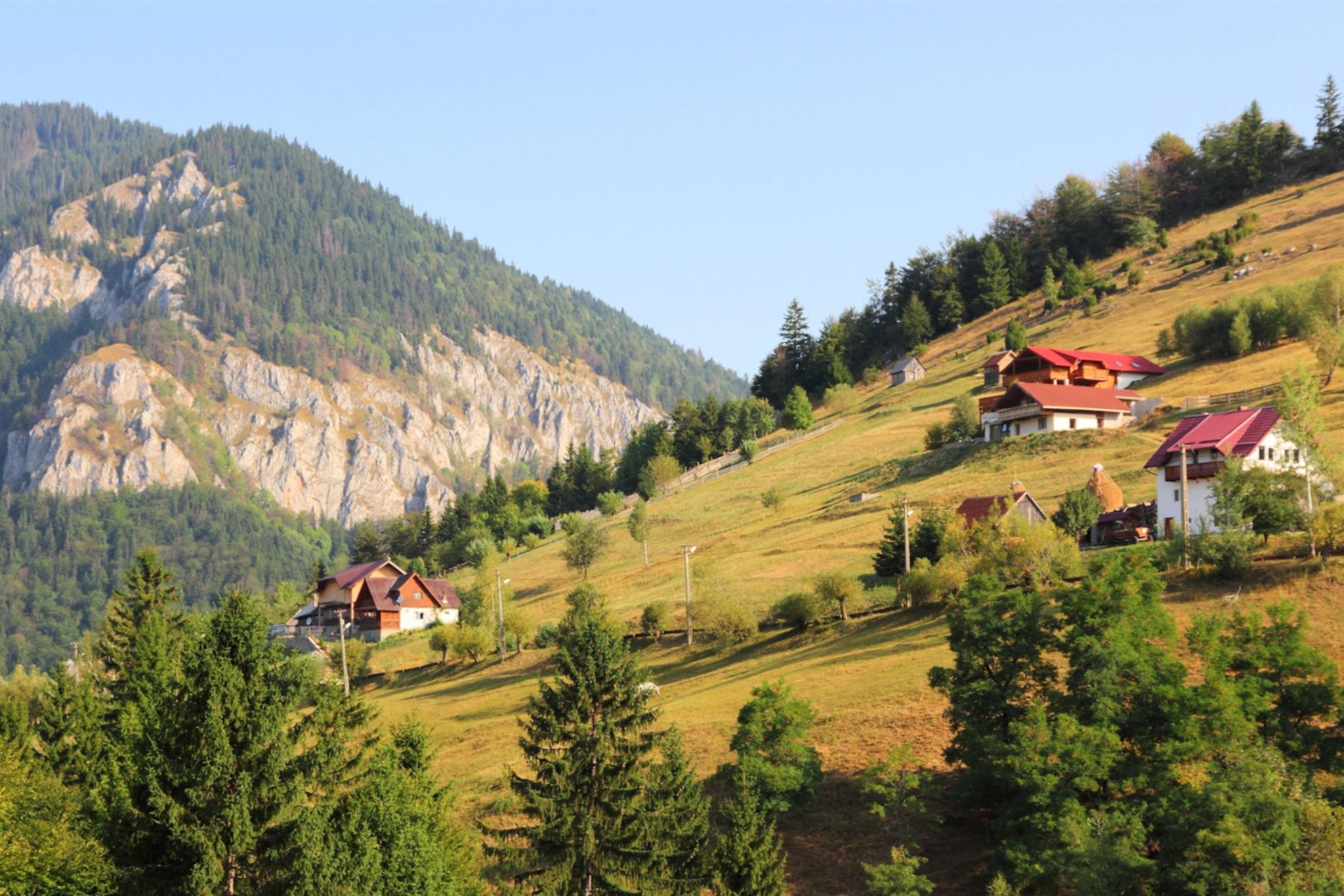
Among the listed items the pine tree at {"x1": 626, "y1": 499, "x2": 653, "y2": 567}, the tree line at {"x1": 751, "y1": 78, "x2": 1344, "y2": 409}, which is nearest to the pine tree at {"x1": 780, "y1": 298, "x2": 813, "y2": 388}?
the tree line at {"x1": 751, "y1": 78, "x2": 1344, "y2": 409}

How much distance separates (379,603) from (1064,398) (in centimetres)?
5758

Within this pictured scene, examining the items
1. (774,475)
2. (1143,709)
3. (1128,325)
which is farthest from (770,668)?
(1128,325)

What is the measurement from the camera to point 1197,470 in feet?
225

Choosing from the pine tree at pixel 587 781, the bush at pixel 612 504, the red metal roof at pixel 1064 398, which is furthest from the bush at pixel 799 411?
the pine tree at pixel 587 781

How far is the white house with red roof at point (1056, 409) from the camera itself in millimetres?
97438

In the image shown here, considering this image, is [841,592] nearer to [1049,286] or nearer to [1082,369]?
[1082,369]

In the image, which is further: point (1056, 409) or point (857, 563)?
point (1056, 409)

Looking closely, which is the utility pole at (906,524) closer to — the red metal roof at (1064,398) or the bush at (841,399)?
the red metal roof at (1064,398)

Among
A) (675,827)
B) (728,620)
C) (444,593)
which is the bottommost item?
(675,827)

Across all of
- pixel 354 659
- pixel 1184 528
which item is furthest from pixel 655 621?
pixel 1184 528

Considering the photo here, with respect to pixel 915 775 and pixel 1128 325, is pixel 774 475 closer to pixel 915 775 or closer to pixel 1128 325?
pixel 1128 325

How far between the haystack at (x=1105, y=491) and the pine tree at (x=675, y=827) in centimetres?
4145

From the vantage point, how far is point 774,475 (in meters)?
118

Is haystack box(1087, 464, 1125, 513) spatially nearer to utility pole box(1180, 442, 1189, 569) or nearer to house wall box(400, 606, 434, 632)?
utility pole box(1180, 442, 1189, 569)
